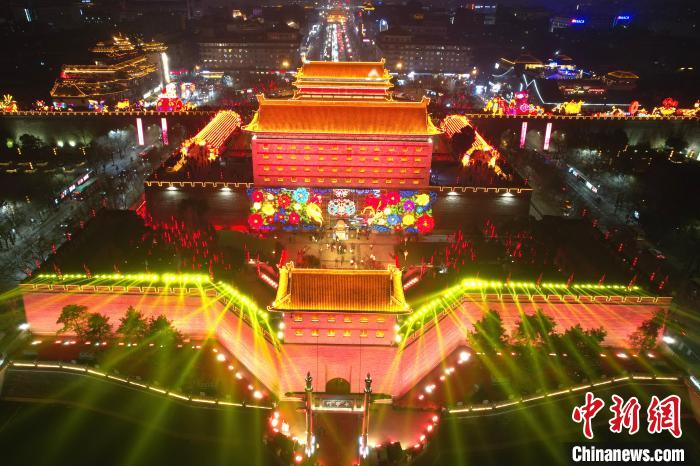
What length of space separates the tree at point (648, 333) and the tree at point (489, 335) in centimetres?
761

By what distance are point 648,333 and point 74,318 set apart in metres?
32.2

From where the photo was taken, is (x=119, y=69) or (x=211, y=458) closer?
(x=211, y=458)

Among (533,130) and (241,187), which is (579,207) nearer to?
(533,130)

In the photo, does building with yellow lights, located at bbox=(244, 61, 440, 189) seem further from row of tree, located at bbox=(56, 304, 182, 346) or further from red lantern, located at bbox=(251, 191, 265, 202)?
row of tree, located at bbox=(56, 304, 182, 346)

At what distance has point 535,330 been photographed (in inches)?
1028

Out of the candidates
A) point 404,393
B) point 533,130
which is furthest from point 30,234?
point 533,130

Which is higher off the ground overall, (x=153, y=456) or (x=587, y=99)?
(x=587, y=99)

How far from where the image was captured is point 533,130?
6794 centimetres

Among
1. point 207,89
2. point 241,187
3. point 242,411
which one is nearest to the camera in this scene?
point 242,411

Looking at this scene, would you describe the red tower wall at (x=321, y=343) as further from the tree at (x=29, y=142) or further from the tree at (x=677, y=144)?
the tree at (x=677, y=144)

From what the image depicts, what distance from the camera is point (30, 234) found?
38.3 metres

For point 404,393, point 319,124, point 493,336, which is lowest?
point 404,393

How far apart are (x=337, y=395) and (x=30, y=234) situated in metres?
30.4

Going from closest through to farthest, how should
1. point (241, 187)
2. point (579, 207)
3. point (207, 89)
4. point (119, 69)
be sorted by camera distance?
point (241, 187)
point (579, 207)
point (119, 69)
point (207, 89)
